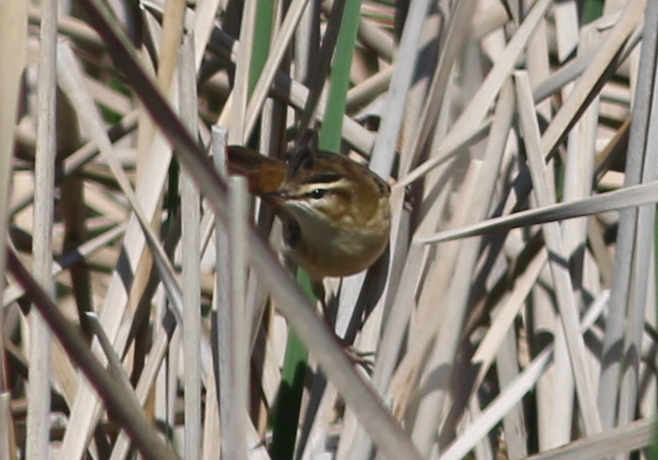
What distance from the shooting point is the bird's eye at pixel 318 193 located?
7.75 ft

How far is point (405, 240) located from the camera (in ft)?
7.04

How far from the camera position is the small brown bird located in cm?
A: 220

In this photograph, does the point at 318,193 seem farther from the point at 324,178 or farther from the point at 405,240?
the point at 405,240

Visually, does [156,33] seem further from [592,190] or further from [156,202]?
[592,190]

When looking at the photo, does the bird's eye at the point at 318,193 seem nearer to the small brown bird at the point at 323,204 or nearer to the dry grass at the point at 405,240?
the small brown bird at the point at 323,204

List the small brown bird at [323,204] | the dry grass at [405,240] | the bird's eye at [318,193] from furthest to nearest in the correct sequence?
1. the bird's eye at [318,193]
2. the small brown bird at [323,204]
3. the dry grass at [405,240]

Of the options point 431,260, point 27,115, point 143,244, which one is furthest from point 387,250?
point 27,115

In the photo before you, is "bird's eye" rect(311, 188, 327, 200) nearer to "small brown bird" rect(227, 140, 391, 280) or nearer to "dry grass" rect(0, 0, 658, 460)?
"small brown bird" rect(227, 140, 391, 280)

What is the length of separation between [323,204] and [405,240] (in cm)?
36

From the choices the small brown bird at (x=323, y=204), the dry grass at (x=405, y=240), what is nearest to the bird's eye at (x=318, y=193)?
the small brown bird at (x=323, y=204)

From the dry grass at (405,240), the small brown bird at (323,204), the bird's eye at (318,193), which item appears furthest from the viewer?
the bird's eye at (318,193)

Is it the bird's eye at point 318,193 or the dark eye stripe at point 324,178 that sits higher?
the dark eye stripe at point 324,178

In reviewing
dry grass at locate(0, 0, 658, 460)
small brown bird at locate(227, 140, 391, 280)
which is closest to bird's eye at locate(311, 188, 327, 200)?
small brown bird at locate(227, 140, 391, 280)

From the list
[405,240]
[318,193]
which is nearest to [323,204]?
[318,193]
